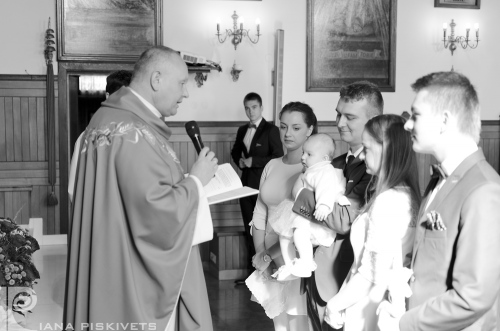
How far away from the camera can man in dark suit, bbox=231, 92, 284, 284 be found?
7.52 metres

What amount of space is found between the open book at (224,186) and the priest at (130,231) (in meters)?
0.20

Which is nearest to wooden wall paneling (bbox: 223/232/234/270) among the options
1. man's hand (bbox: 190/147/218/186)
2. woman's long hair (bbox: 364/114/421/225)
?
man's hand (bbox: 190/147/218/186)

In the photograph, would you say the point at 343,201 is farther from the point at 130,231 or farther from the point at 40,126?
the point at 40,126

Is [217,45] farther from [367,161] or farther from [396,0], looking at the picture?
[367,161]

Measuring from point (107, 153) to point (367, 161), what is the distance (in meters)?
1.08

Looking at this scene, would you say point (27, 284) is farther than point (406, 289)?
Yes

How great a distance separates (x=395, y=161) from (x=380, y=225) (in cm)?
28

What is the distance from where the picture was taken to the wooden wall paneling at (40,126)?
7.77 meters

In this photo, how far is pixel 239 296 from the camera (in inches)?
258

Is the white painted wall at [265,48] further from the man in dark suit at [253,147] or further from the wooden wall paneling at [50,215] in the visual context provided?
the wooden wall paneling at [50,215]

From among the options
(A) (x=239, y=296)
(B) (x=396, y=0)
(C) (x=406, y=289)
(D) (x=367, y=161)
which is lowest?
(A) (x=239, y=296)

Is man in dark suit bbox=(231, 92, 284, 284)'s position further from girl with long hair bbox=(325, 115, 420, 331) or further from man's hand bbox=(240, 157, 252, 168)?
girl with long hair bbox=(325, 115, 420, 331)

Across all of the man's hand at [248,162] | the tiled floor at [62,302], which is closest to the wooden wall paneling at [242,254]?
the tiled floor at [62,302]

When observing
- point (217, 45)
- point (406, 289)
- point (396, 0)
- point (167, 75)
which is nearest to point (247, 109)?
point (217, 45)
